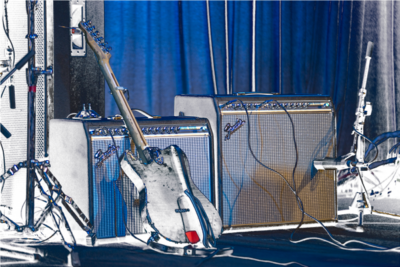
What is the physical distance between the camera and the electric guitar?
7.23 feet

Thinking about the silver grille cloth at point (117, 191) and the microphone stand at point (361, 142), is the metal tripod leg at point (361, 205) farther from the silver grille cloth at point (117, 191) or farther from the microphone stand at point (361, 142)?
the silver grille cloth at point (117, 191)

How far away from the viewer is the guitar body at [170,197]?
220 centimetres

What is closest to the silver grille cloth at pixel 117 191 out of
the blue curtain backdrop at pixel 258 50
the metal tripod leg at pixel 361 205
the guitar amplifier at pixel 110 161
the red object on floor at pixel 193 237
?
the guitar amplifier at pixel 110 161

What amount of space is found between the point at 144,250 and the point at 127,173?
330 mm

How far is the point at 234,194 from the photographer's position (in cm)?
258

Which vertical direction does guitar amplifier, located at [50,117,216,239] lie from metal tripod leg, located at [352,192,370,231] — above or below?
above

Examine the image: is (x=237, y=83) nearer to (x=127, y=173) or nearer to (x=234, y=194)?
(x=234, y=194)

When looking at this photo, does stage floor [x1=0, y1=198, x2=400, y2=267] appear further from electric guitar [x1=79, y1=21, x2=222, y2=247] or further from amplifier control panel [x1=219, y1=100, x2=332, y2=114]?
amplifier control panel [x1=219, y1=100, x2=332, y2=114]

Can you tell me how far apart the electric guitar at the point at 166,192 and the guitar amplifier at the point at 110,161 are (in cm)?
8

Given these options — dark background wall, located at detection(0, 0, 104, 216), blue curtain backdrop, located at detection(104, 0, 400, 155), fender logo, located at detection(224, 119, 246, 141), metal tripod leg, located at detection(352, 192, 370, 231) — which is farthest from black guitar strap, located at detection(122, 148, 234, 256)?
blue curtain backdrop, located at detection(104, 0, 400, 155)

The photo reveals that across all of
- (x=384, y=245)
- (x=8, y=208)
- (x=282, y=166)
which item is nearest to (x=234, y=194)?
(x=282, y=166)

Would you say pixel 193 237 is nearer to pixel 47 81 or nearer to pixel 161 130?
pixel 161 130

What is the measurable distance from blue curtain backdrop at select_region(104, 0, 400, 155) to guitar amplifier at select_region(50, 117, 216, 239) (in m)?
0.98

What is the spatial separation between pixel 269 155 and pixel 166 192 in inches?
23.5
